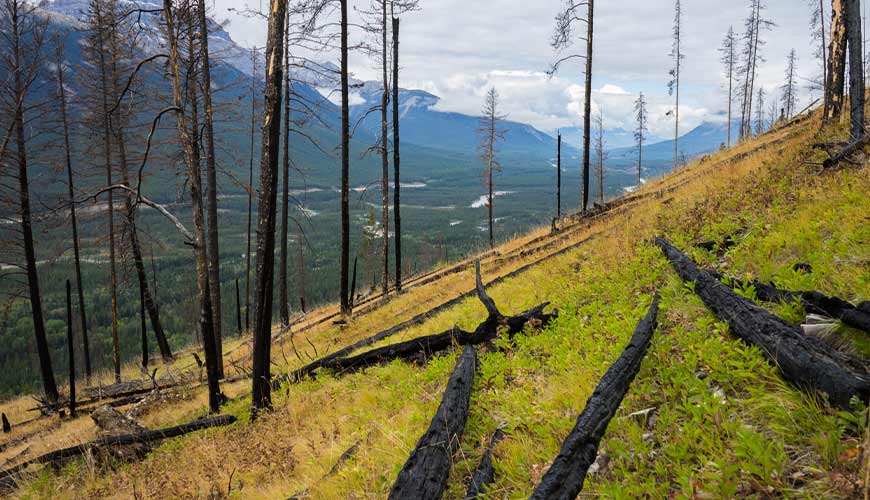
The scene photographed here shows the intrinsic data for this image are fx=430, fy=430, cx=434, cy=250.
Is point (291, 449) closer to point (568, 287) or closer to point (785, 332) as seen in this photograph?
point (568, 287)

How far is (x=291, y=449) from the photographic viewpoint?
20.9 feet

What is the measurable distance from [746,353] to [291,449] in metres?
5.88

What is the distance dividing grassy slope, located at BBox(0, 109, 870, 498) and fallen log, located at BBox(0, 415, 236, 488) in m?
0.36

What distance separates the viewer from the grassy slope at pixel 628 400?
8.75ft

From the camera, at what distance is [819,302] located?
3.69 metres

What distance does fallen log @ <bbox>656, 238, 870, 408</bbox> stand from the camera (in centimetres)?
261

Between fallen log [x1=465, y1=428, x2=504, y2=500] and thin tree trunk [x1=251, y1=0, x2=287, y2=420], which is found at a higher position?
thin tree trunk [x1=251, y1=0, x2=287, y2=420]

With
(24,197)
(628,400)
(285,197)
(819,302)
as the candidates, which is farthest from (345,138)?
(819,302)

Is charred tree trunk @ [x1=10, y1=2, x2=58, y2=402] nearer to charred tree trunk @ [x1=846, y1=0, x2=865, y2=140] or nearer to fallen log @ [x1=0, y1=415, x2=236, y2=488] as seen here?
fallen log @ [x1=0, y1=415, x2=236, y2=488]

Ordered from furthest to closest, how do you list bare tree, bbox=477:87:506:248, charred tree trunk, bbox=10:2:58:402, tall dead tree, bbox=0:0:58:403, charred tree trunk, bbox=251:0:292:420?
bare tree, bbox=477:87:506:248 < charred tree trunk, bbox=10:2:58:402 < tall dead tree, bbox=0:0:58:403 < charred tree trunk, bbox=251:0:292:420

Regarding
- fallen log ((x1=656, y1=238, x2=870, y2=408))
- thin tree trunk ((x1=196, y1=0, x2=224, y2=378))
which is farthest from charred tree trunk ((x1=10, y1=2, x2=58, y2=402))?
fallen log ((x1=656, y1=238, x2=870, y2=408))

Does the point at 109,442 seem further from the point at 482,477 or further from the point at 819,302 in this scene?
the point at 819,302

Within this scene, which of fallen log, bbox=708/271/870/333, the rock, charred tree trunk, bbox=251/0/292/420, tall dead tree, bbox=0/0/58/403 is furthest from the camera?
tall dead tree, bbox=0/0/58/403

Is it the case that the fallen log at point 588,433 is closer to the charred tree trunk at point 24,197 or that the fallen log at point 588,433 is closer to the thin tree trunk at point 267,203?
the thin tree trunk at point 267,203
